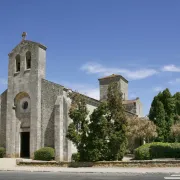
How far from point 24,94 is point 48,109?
13.3 ft

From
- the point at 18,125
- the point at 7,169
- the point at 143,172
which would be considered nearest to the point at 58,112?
the point at 18,125

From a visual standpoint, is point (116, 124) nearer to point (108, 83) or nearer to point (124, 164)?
point (124, 164)

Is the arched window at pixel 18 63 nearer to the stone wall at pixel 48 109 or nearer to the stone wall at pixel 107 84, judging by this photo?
the stone wall at pixel 48 109

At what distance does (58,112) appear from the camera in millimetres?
29062

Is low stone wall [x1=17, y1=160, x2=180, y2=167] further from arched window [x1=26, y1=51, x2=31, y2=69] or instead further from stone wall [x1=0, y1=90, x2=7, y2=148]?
A: arched window [x1=26, y1=51, x2=31, y2=69]

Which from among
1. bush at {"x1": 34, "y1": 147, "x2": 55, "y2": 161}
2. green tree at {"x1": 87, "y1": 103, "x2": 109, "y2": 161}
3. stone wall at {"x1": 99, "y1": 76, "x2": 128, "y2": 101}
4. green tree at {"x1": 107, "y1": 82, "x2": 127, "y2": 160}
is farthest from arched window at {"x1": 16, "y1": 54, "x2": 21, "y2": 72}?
stone wall at {"x1": 99, "y1": 76, "x2": 128, "y2": 101}

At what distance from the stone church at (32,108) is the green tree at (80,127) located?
5233mm

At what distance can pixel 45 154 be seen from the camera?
2847cm

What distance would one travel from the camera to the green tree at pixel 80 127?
23422 millimetres

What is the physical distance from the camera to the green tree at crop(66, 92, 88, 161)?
2342 cm

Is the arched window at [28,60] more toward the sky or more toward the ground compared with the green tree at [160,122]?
more toward the sky

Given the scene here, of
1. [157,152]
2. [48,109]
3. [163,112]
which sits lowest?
[157,152]

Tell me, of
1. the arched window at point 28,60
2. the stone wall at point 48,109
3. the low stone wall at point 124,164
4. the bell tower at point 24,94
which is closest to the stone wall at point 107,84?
the arched window at point 28,60

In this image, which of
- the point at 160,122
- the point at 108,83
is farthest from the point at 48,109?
the point at 108,83
